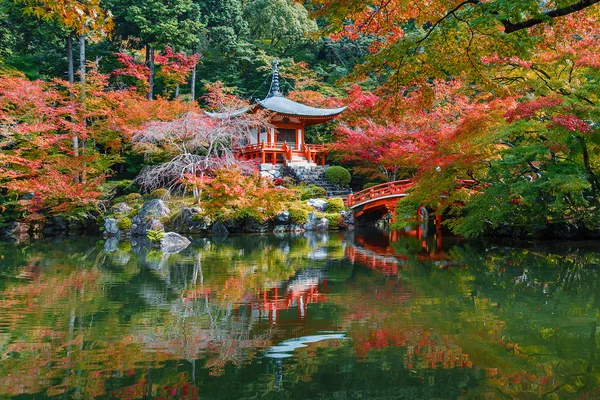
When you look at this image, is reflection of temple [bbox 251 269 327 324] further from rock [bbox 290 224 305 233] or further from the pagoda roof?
the pagoda roof

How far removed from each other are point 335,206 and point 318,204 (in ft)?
2.21

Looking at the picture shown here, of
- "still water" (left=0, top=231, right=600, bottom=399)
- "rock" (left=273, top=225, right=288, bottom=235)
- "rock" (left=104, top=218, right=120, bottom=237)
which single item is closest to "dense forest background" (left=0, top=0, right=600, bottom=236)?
"rock" (left=104, top=218, right=120, bottom=237)

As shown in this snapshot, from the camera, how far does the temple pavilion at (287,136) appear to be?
72.5 feet

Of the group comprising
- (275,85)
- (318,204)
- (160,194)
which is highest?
(275,85)

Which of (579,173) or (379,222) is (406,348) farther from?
(379,222)

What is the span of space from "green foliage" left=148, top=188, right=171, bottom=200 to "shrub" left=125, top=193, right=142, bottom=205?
1.67 ft

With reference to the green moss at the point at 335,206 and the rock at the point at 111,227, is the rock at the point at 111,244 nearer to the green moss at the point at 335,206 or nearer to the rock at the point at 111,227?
the rock at the point at 111,227

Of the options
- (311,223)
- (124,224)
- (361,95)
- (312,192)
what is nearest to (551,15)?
(311,223)

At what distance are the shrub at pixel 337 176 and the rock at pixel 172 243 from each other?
8835 millimetres

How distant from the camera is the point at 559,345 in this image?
4.27 m

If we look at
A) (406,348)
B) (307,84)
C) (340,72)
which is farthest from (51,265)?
(340,72)

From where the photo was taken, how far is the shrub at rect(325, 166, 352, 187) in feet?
70.0

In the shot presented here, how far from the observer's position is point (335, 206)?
61.3 ft

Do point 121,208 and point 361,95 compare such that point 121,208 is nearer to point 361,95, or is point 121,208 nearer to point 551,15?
point 361,95
